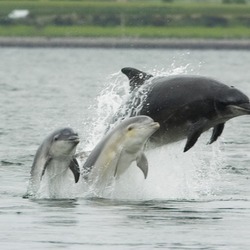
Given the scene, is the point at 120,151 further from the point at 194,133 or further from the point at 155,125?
the point at 194,133

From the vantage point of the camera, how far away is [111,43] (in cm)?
12106

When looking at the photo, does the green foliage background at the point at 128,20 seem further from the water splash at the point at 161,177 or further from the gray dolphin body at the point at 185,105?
the gray dolphin body at the point at 185,105

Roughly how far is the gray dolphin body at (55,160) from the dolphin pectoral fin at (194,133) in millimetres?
1528

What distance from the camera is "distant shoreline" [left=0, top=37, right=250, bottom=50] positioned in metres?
119

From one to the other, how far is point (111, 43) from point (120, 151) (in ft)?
330

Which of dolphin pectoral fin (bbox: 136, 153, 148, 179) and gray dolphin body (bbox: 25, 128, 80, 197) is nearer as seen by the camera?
gray dolphin body (bbox: 25, 128, 80, 197)

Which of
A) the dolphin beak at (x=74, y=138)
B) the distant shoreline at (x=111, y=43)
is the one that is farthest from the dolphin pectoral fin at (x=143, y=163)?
the distant shoreline at (x=111, y=43)

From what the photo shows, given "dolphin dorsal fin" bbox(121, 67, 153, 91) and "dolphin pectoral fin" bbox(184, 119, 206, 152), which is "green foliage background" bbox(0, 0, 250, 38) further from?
"dolphin pectoral fin" bbox(184, 119, 206, 152)

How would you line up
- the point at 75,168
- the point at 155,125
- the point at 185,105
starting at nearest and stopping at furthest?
the point at 155,125 < the point at 75,168 < the point at 185,105

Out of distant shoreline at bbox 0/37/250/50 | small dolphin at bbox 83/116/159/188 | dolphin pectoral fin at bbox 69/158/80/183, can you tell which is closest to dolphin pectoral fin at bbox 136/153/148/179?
small dolphin at bbox 83/116/159/188

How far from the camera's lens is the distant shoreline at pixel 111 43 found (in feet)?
390

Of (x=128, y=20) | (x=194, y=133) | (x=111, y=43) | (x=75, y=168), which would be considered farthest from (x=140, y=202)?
(x=128, y=20)

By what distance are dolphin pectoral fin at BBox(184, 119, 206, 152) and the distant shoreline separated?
9682 centimetres

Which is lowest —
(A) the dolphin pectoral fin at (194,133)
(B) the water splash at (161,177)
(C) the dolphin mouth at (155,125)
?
(B) the water splash at (161,177)
